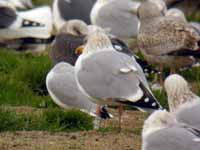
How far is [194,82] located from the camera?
13.0 m

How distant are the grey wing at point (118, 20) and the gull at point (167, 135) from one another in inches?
289

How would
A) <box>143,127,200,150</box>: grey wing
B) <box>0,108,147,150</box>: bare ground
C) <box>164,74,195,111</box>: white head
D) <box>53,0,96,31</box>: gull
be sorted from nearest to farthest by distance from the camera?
<box>143,127,200,150</box>: grey wing → <box>0,108,147,150</box>: bare ground → <box>164,74,195,111</box>: white head → <box>53,0,96,31</box>: gull

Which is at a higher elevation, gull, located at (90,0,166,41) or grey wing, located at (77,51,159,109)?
grey wing, located at (77,51,159,109)

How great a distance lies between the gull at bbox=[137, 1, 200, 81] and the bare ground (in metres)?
2.32

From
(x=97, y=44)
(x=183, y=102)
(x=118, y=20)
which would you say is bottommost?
(x=118, y=20)

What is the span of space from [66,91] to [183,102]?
217cm

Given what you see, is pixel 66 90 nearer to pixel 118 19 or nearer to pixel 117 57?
pixel 117 57

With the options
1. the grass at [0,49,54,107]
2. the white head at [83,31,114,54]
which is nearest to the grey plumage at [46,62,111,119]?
the grass at [0,49,54,107]

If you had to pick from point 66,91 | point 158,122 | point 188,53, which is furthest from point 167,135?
point 188,53

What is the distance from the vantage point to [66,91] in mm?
10625

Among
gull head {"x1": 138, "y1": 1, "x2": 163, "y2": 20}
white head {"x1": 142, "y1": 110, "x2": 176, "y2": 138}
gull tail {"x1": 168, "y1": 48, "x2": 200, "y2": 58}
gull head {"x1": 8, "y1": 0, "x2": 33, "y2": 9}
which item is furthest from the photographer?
gull head {"x1": 8, "y1": 0, "x2": 33, "y2": 9}

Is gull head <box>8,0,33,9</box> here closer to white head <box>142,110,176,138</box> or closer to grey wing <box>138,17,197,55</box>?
grey wing <box>138,17,197,55</box>

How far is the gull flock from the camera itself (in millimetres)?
8250

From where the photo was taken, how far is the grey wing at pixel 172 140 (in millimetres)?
7539
